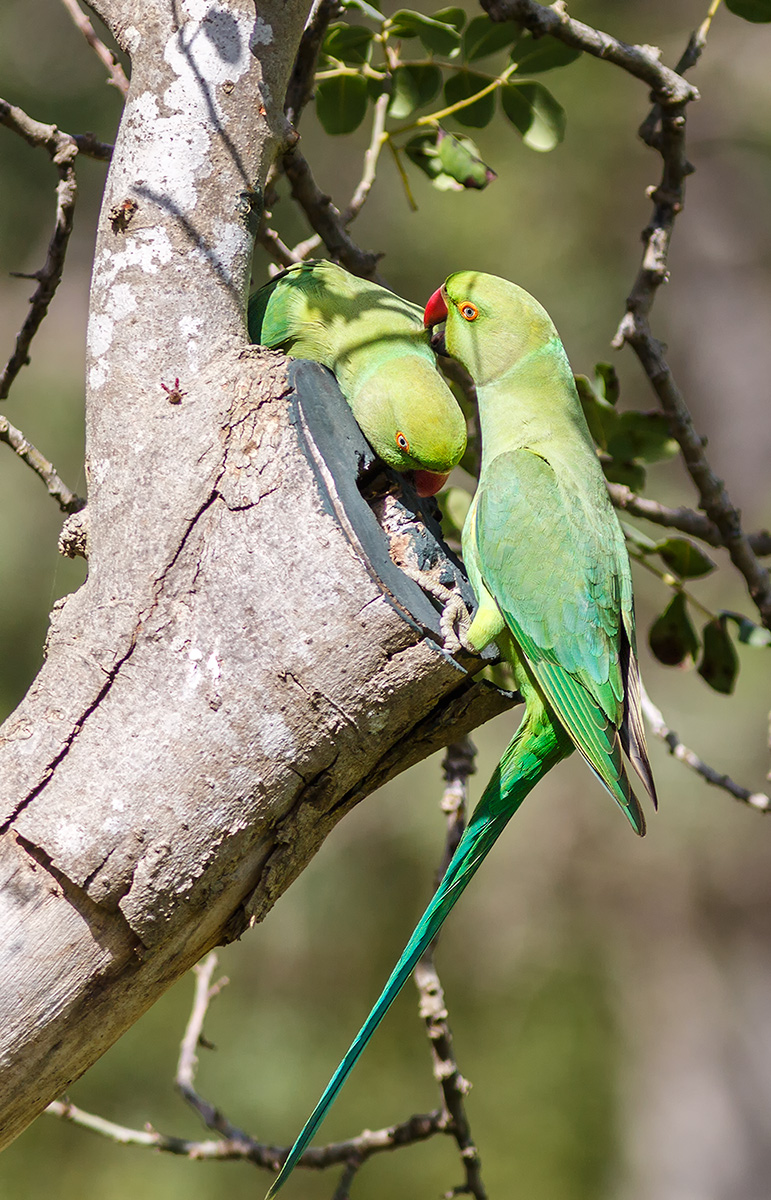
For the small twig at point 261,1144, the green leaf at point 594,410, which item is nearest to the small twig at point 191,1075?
the small twig at point 261,1144

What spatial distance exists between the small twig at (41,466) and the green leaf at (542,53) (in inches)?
63.4

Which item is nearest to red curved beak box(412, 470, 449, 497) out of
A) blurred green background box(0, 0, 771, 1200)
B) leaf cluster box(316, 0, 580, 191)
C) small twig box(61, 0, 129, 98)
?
leaf cluster box(316, 0, 580, 191)

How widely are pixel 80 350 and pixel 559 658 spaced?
526 cm

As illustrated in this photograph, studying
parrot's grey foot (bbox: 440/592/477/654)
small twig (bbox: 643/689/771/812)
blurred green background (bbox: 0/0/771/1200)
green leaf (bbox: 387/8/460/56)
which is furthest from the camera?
blurred green background (bbox: 0/0/771/1200)

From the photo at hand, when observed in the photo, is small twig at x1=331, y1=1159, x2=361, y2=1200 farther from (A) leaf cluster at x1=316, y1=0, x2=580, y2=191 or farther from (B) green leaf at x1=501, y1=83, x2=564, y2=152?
(B) green leaf at x1=501, y1=83, x2=564, y2=152

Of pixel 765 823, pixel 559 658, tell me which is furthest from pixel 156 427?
pixel 765 823

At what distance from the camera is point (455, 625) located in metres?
1.85

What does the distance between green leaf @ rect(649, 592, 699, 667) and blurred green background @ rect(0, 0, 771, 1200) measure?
11.1 ft

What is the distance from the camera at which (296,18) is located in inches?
80.7

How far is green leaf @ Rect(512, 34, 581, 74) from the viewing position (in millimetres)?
2646

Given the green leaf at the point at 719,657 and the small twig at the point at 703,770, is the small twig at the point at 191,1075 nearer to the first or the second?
the small twig at the point at 703,770

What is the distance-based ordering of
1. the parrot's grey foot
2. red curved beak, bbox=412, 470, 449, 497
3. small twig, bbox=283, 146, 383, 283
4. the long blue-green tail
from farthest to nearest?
1. small twig, bbox=283, 146, 383, 283
2. red curved beak, bbox=412, 470, 449, 497
3. the long blue-green tail
4. the parrot's grey foot

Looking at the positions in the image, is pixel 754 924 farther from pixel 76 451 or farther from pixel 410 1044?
pixel 76 451

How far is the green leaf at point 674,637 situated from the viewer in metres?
2.84
